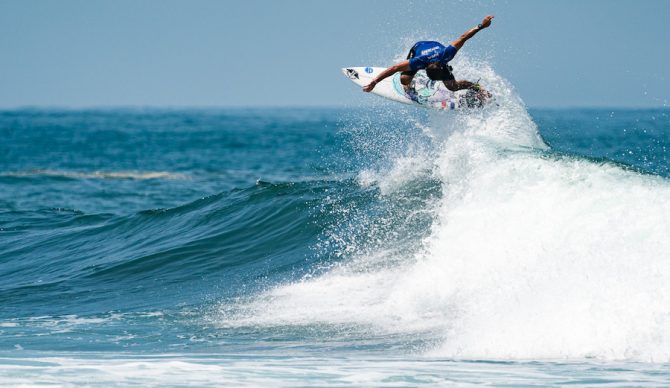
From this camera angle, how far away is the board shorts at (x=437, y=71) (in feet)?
43.7

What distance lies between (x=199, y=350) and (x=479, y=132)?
6.74 metres

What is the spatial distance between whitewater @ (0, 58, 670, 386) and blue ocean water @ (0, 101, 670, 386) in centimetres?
3

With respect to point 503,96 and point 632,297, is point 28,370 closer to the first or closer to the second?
point 632,297

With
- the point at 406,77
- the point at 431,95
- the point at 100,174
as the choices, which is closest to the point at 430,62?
the point at 406,77

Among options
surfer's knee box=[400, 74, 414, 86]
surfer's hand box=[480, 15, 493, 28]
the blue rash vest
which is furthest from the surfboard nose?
surfer's hand box=[480, 15, 493, 28]

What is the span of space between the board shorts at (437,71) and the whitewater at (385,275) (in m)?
1.06


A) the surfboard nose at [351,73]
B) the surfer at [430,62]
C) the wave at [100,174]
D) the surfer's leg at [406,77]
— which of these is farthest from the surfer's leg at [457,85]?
the wave at [100,174]

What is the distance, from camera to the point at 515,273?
10.2 metres

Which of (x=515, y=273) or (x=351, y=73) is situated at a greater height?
(x=351, y=73)

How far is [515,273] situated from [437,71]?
4.17 metres

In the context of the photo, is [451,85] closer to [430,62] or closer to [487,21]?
[430,62]

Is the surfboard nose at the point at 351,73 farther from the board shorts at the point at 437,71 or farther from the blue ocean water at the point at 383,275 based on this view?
the board shorts at the point at 437,71

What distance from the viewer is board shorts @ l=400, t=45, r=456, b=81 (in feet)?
43.7

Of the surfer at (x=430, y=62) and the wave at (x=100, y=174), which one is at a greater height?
the surfer at (x=430, y=62)
